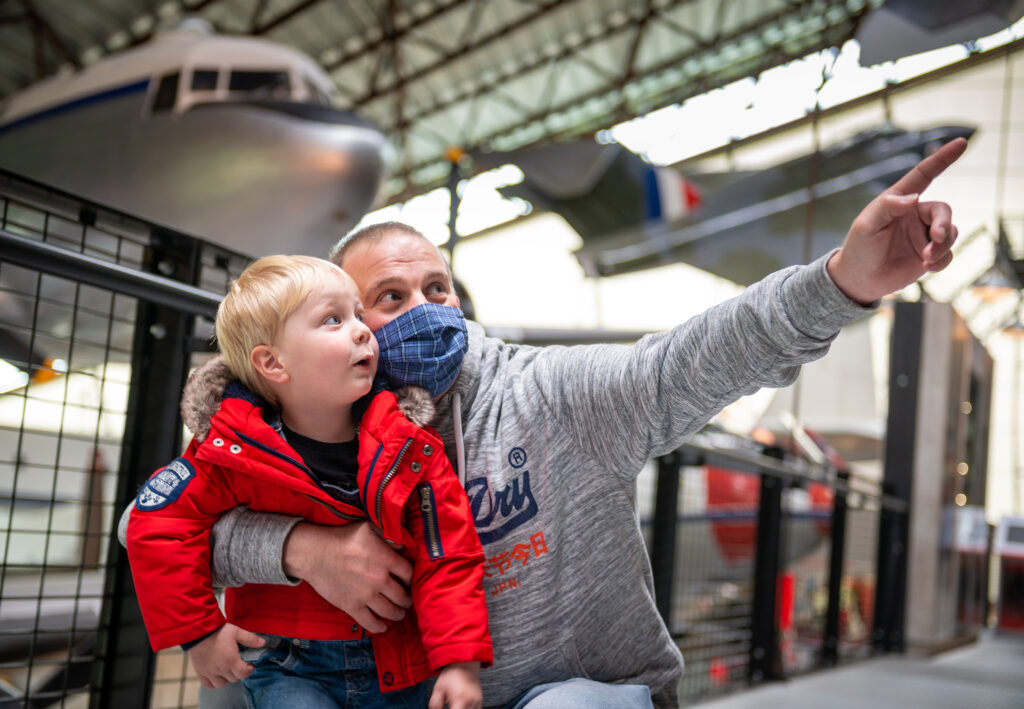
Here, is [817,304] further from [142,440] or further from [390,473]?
[142,440]

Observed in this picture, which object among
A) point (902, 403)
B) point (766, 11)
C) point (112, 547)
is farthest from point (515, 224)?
point (112, 547)

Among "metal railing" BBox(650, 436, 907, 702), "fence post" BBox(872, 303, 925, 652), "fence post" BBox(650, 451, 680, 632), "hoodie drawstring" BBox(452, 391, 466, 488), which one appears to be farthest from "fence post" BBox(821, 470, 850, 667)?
"hoodie drawstring" BBox(452, 391, 466, 488)

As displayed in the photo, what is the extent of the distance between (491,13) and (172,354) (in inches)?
572

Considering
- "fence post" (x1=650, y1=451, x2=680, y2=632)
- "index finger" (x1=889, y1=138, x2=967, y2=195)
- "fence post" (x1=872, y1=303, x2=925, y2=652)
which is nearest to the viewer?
"index finger" (x1=889, y1=138, x2=967, y2=195)

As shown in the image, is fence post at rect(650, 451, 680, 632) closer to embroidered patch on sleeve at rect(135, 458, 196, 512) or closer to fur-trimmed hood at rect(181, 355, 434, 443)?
fur-trimmed hood at rect(181, 355, 434, 443)

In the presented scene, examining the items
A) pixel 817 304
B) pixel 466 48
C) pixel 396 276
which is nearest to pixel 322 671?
pixel 396 276

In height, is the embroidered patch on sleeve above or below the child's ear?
below

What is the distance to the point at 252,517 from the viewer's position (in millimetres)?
1009

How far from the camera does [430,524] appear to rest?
3.14ft

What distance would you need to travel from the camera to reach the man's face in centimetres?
108

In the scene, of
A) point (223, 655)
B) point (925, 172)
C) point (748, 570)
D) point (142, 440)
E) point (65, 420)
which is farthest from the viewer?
point (748, 570)

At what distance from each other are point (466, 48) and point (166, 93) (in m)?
9.49

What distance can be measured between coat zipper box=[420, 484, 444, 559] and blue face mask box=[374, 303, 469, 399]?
141 mm

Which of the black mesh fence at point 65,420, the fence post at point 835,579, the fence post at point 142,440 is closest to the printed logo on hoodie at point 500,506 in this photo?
the black mesh fence at point 65,420
